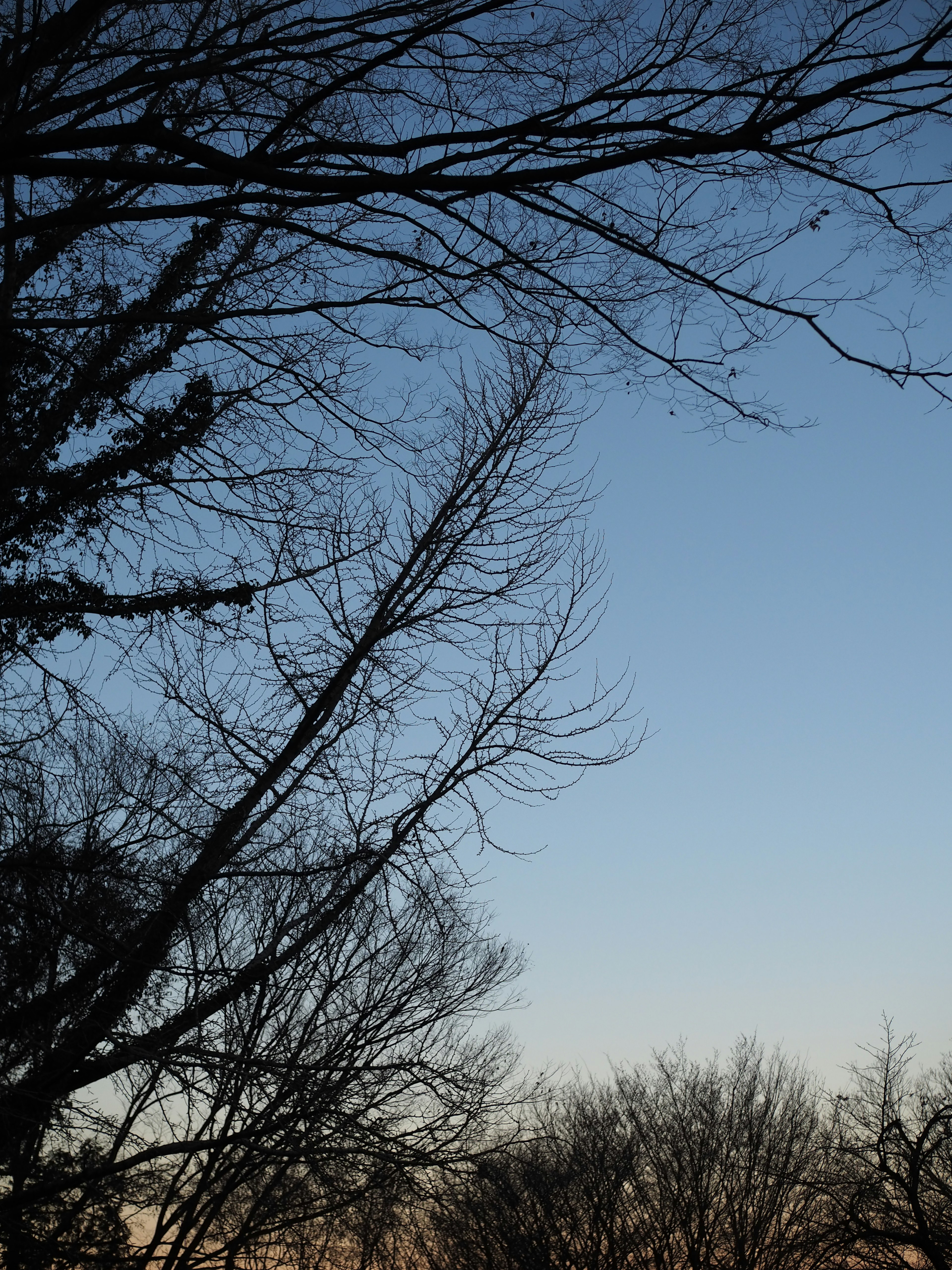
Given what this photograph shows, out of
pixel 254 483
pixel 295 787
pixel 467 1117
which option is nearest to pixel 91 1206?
pixel 467 1117

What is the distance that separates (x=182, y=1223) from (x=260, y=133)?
34.6 feet

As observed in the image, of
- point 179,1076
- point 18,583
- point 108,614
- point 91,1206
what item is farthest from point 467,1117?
point 18,583

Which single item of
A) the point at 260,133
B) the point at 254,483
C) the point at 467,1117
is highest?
the point at 260,133

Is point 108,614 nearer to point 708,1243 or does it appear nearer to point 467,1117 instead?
point 467,1117

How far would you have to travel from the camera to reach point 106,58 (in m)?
5.34

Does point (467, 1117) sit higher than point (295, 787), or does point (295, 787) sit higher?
point (295, 787)

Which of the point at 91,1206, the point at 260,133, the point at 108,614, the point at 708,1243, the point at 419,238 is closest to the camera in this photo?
the point at 419,238

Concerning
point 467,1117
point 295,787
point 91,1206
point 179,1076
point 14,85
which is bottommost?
point 91,1206

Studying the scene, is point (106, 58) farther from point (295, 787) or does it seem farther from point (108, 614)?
point (295, 787)

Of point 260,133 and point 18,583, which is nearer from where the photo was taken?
point 260,133

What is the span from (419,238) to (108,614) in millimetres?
3128

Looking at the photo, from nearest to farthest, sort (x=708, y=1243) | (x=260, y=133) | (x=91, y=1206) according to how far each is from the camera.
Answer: (x=260, y=133)
(x=91, y=1206)
(x=708, y=1243)

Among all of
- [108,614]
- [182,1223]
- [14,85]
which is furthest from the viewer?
[182,1223]

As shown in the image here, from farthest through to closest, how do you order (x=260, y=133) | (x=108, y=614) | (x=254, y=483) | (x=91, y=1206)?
(x=91, y=1206)
(x=108, y=614)
(x=254, y=483)
(x=260, y=133)
